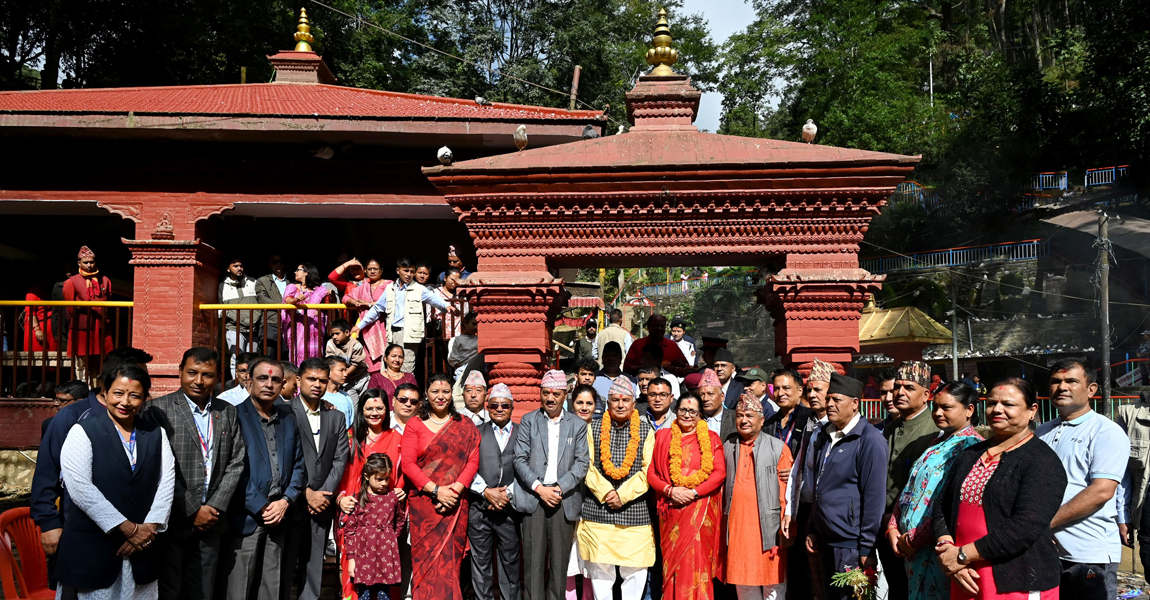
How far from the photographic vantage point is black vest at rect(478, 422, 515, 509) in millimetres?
6168

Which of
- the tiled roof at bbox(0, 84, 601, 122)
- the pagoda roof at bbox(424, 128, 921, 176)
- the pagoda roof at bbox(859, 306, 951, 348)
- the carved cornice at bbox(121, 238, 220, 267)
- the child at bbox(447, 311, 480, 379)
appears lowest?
the child at bbox(447, 311, 480, 379)

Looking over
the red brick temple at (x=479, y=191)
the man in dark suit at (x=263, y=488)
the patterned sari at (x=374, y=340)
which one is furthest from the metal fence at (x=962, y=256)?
the man in dark suit at (x=263, y=488)

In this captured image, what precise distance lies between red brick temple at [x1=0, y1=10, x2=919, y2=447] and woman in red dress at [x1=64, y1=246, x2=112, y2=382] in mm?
395

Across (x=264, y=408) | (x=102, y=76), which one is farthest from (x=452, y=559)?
(x=102, y=76)

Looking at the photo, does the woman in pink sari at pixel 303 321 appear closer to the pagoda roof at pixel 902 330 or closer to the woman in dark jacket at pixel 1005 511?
the woman in dark jacket at pixel 1005 511

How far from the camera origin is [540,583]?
6133mm

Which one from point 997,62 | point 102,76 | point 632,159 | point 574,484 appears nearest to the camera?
point 574,484

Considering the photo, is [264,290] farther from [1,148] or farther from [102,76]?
[102,76]

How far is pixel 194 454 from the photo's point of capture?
5.13 m

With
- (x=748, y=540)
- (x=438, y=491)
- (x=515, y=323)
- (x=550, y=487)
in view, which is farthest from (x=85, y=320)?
(x=748, y=540)

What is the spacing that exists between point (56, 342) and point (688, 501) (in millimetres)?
7379

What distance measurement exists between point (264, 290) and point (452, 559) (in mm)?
4670

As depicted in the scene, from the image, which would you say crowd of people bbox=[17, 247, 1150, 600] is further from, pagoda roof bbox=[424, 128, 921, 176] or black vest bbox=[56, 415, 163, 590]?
pagoda roof bbox=[424, 128, 921, 176]

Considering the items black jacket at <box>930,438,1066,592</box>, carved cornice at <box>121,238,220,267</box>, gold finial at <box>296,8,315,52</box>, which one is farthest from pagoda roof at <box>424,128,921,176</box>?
gold finial at <box>296,8,315,52</box>
